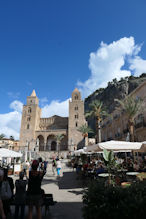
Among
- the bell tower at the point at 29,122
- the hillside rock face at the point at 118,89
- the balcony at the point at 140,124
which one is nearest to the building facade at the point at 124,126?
the balcony at the point at 140,124

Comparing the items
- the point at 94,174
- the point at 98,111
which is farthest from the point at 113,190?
the point at 98,111

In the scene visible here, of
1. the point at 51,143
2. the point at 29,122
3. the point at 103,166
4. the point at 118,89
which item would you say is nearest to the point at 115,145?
the point at 103,166

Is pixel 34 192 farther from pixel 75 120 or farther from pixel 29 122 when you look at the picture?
pixel 29 122

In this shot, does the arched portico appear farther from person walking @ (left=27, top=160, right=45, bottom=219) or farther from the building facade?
person walking @ (left=27, top=160, right=45, bottom=219)

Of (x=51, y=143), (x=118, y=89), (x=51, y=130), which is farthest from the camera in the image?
(x=51, y=143)

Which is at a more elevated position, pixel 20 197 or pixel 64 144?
pixel 64 144

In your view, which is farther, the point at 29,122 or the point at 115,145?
the point at 29,122

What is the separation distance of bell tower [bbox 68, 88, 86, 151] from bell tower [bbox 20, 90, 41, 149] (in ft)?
42.2

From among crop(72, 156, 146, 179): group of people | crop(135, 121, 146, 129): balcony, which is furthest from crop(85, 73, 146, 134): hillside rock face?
crop(72, 156, 146, 179): group of people

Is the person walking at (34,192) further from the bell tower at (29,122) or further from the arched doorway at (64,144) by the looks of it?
the arched doorway at (64,144)

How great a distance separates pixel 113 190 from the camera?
3.06m

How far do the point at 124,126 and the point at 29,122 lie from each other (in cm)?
3681

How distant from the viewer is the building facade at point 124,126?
78.8 feet

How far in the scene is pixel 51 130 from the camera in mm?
53219
